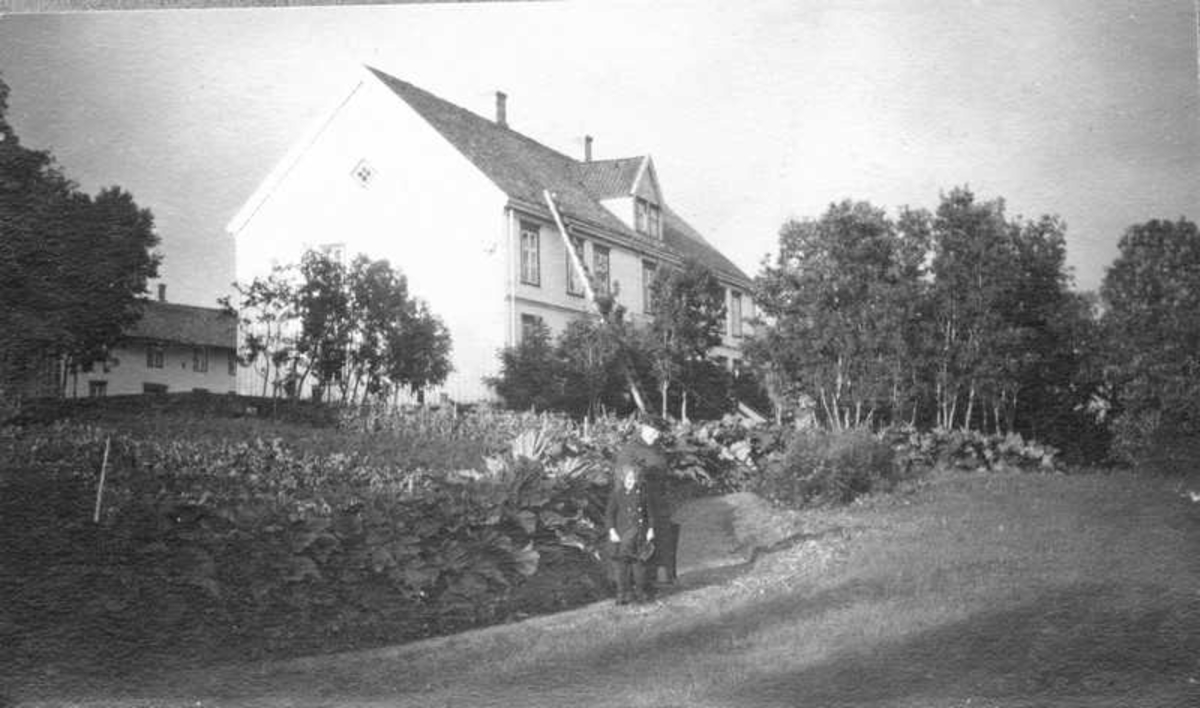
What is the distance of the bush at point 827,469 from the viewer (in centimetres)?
808

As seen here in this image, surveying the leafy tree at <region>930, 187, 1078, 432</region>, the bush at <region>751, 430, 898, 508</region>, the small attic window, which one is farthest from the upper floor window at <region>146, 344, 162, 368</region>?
the leafy tree at <region>930, 187, 1078, 432</region>

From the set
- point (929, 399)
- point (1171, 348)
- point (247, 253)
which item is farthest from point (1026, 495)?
point (247, 253)

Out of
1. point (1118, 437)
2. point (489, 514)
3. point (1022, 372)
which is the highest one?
point (1022, 372)

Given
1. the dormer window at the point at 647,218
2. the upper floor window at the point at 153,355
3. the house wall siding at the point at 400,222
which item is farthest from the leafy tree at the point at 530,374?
the upper floor window at the point at 153,355

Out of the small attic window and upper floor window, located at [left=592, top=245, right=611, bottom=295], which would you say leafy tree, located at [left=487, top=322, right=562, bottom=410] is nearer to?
upper floor window, located at [left=592, top=245, right=611, bottom=295]

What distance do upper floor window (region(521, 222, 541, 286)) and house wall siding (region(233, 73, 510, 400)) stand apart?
21 centimetres

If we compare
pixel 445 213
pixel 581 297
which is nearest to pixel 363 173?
pixel 445 213

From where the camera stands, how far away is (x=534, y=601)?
6.66 metres

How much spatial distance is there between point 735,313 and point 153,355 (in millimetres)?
4109

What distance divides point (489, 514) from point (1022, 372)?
389 cm

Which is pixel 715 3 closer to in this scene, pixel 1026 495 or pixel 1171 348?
pixel 1171 348

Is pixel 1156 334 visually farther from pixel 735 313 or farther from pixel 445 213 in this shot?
pixel 445 213

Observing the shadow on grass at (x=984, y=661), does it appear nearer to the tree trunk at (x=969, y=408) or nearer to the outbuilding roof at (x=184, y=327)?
the tree trunk at (x=969, y=408)

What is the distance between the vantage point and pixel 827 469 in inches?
335
